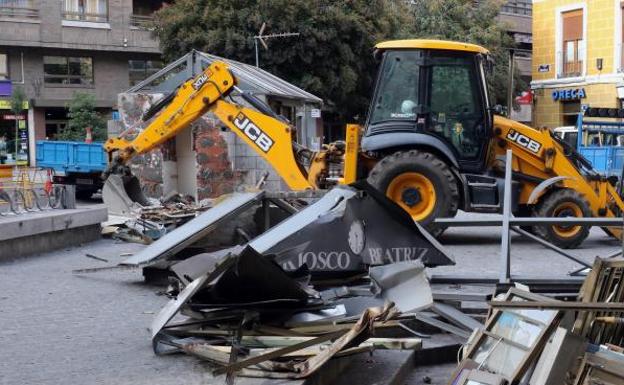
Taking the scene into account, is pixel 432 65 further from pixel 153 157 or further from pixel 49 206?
pixel 153 157

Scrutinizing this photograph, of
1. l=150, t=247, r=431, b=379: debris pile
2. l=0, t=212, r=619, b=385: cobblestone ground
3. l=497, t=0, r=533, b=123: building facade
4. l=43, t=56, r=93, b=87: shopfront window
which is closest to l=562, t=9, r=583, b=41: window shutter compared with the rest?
l=497, t=0, r=533, b=123: building facade

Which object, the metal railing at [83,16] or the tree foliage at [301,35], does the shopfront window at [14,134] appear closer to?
the metal railing at [83,16]

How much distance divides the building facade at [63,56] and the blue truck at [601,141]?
20.0 metres

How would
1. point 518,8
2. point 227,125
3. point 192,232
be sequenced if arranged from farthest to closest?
point 518,8 → point 227,125 → point 192,232

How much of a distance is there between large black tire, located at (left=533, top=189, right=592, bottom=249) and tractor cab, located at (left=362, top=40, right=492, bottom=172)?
1109mm

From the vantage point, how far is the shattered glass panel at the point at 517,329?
14.2 ft

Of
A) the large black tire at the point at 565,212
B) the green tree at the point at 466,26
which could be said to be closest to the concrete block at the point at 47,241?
the large black tire at the point at 565,212

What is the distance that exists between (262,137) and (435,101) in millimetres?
2863

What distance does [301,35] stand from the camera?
90.8 ft

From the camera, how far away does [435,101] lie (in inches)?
468

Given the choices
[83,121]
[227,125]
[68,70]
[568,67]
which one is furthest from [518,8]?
[227,125]

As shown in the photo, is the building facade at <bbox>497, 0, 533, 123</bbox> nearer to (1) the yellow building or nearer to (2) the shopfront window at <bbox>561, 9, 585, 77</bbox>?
(1) the yellow building

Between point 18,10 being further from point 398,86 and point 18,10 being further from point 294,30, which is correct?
point 398,86

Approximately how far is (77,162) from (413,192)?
11.5m
